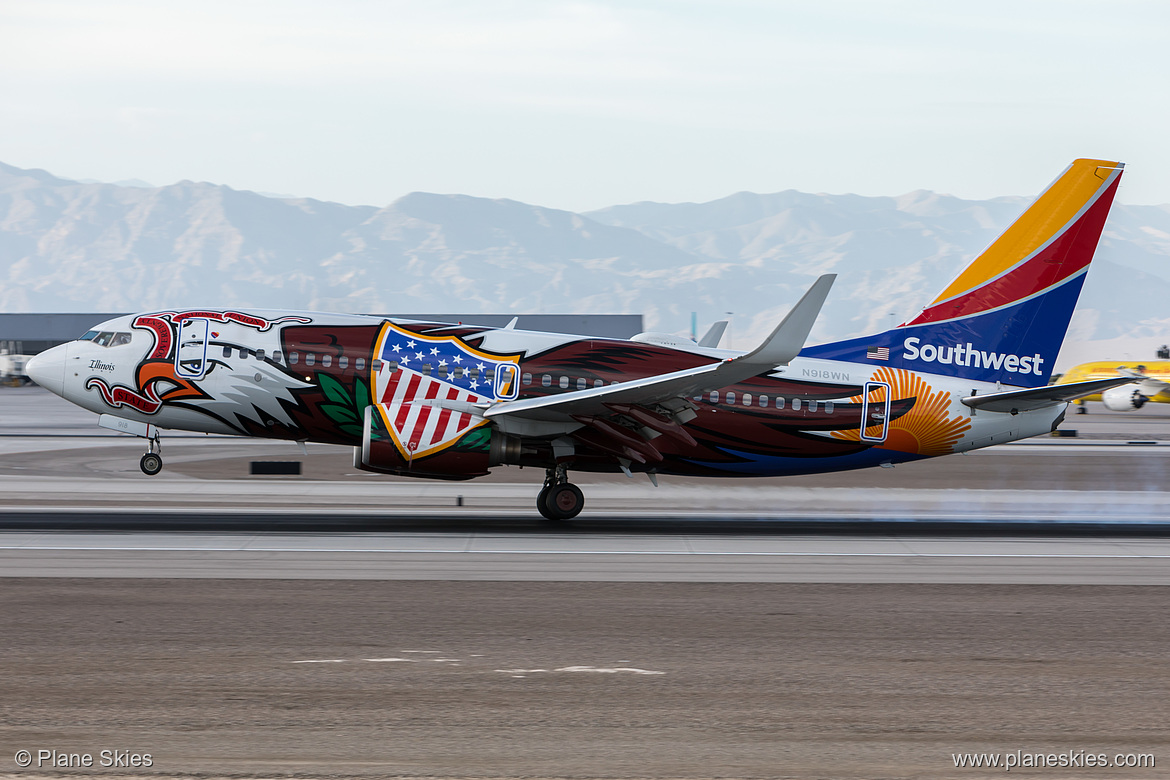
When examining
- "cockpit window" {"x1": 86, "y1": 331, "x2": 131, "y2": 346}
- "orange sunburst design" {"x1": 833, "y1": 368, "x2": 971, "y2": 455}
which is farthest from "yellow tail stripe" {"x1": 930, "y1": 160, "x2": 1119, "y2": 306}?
"cockpit window" {"x1": 86, "y1": 331, "x2": 131, "y2": 346}

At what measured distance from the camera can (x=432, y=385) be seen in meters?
23.0

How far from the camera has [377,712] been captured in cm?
1014

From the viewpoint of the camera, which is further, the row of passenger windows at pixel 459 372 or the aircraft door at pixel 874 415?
the aircraft door at pixel 874 415

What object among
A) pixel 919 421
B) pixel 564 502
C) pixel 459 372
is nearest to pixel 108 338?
pixel 459 372

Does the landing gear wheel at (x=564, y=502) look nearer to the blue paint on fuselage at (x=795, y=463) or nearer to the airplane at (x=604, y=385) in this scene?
the airplane at (x=604, y=385)

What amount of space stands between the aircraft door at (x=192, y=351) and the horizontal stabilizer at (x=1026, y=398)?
1711cm

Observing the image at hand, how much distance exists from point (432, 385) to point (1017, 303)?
13.9 m

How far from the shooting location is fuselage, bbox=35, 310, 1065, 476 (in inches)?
910

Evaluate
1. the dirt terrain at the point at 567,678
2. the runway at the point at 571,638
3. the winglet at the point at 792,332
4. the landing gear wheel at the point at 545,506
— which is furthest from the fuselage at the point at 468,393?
the dirt terrain at the point at 567,678

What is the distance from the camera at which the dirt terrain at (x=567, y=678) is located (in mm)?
9117

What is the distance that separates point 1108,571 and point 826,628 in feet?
24.5

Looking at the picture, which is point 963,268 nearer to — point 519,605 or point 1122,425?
point 519,605

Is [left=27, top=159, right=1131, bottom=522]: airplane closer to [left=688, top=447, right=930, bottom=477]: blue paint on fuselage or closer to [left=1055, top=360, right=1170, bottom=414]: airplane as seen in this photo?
[left=688, top=447, right=930, bottom=477]: blue paint on fuselage

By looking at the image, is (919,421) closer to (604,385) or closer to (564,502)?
(604,385)
